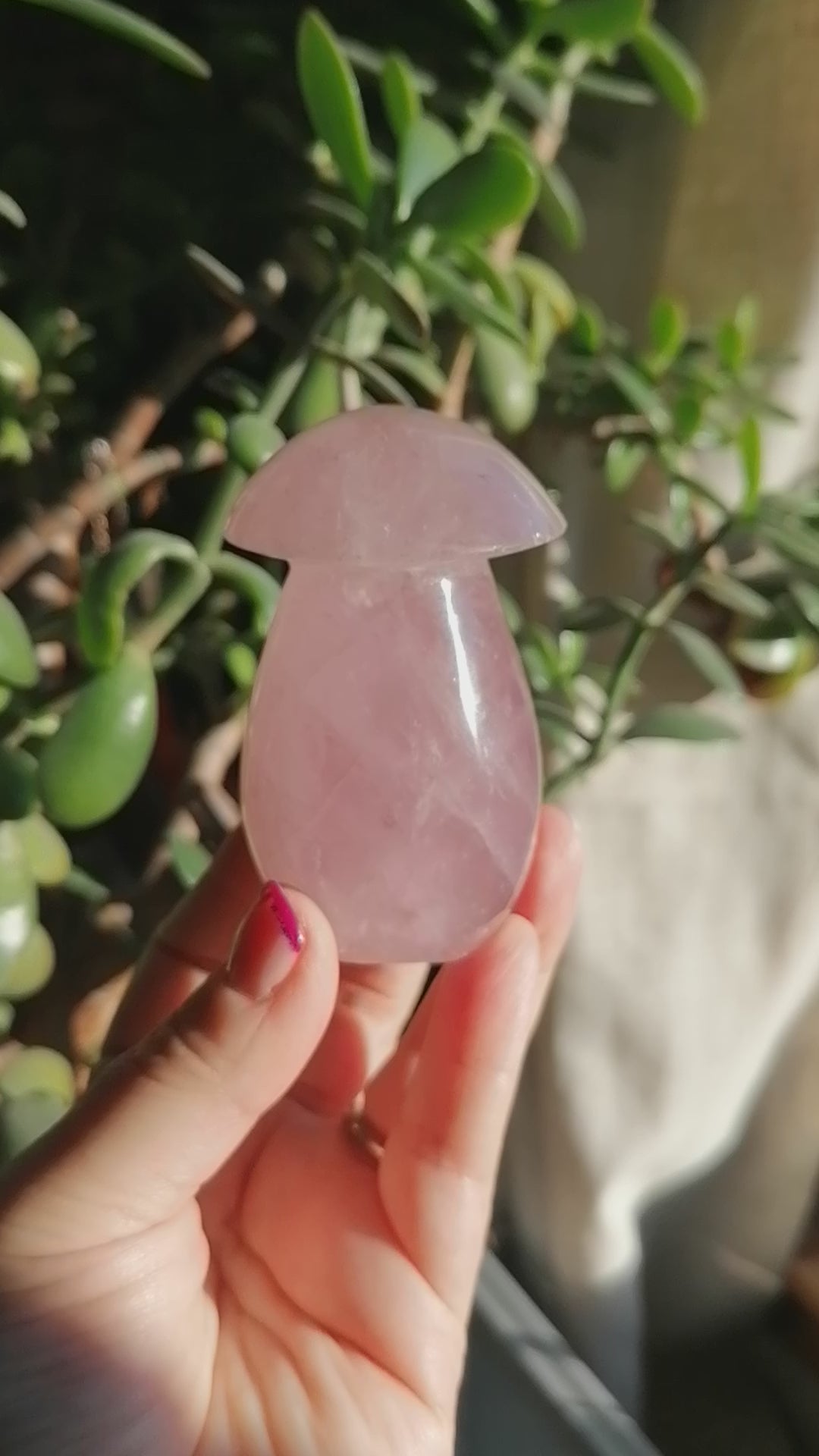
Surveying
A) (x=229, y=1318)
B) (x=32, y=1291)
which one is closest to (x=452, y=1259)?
(x=229, y=1318)

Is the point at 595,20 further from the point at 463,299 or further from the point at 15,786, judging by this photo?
the point at 15,786

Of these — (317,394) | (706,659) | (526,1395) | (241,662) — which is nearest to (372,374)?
(317,394)

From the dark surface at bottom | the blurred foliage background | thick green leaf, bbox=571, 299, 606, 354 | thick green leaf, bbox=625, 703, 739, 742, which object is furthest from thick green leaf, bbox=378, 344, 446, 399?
the dark surface at bottom

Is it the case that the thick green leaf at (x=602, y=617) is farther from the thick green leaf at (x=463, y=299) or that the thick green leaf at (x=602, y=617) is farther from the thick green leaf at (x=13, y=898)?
the thick green leaf at (x=13, y=898)

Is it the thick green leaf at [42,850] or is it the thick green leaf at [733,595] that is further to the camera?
the thick green leaf at [733,595]

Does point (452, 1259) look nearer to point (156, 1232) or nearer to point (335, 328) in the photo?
point (156, 1232)

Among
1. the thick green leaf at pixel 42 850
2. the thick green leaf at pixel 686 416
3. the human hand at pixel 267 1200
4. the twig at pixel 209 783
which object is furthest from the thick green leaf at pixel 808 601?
the thick green leaf at pixel 42 850

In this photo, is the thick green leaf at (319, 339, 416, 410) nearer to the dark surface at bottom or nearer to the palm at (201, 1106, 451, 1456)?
the palm at (201, 1106, 451, 1456)
